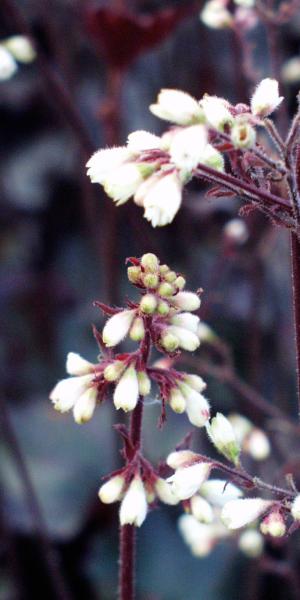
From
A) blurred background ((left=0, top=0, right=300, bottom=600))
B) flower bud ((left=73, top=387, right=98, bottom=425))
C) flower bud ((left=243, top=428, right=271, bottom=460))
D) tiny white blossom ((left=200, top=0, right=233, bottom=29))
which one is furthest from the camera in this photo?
blurred background ((left=0, top=0, right=300, bottom=600))

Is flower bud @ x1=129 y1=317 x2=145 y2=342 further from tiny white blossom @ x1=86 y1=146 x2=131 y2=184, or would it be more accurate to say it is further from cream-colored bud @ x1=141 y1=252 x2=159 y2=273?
tiny white blossom @ x1=86 y1=146 x2=131 y2=184

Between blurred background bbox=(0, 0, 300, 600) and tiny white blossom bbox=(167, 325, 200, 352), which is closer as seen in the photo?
tiny white blossom bbox=(167, 325, 200, 352)

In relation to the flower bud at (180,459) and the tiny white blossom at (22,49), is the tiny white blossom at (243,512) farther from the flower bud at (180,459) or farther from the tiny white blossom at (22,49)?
the tiny white blossom at (22,49)

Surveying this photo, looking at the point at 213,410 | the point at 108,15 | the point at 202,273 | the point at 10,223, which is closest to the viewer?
the point at 108,15

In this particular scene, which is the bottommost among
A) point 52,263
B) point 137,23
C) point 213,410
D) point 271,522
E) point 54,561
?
point 271,522

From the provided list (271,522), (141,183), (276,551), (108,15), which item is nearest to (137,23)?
(108,15)

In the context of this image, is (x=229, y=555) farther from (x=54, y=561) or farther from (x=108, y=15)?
(x=108, y=15)

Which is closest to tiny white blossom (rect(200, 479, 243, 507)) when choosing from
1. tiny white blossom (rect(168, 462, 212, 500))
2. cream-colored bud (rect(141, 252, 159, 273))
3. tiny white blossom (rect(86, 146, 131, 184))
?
tiny white blossom (rect(168, 462, 212, 500))
